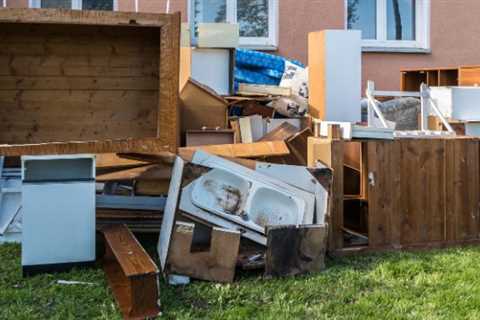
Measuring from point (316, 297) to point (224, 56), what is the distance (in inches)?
119

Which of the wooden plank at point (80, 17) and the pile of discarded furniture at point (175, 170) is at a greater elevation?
the wooden plank at point (80, 17)

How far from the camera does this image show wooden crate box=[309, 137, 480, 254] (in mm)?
3500

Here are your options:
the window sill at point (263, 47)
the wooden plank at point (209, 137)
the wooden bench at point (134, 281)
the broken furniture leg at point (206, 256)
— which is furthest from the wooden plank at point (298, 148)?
the window sill at point (263, 47)

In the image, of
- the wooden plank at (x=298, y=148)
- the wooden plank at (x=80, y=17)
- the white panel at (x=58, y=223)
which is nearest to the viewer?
the wooden plank at (x=80, y=17)

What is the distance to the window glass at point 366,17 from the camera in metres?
7.45

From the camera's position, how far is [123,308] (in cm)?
253

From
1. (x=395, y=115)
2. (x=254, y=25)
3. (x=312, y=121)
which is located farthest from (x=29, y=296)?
(x=254, y=25)

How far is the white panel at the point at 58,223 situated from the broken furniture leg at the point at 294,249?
1.07 m

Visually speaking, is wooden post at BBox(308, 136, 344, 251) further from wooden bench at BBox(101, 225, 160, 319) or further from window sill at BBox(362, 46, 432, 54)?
window sill at BBox(362, 46, 432, 54)

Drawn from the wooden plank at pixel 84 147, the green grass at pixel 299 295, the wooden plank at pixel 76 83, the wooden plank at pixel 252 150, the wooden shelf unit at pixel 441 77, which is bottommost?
the green grass at pixel 299 295

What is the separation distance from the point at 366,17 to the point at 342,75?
10.8 feet

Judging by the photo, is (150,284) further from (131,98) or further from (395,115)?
(395,115)

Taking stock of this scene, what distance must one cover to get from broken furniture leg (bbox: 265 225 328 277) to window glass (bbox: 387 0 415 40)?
203 inches

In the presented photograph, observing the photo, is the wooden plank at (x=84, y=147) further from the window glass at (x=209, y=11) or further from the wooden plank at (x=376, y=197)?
the window glass at (x=209, y=11)
